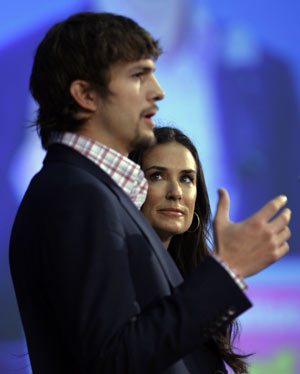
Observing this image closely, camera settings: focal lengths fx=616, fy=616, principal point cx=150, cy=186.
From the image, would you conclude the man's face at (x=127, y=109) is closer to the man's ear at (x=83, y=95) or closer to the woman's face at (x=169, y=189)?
the man's ear at (x=83, y=95)

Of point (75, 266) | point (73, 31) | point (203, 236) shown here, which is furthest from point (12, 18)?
point (75, 266)

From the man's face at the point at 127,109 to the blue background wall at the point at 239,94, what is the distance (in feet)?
4.52

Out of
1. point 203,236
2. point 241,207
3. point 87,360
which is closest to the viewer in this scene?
point 87,360

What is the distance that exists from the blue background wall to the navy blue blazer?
58.5 inches

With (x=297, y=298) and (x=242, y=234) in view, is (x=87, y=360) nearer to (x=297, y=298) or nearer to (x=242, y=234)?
(x=242, y=234)

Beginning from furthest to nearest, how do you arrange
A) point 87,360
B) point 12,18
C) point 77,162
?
point 12,18 < point 77,162 < point 87,360

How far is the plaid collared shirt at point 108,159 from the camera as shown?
1178mm

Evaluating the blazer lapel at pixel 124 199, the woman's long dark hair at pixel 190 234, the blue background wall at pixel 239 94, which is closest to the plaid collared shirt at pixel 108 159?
the blazer lapel at pixel 124 199

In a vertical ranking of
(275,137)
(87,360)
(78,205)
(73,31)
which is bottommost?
(87,360)

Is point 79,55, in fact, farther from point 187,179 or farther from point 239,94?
point 239,94

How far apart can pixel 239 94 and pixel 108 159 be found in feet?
5.79

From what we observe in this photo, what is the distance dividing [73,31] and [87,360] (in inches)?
25.6

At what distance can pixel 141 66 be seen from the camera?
1.23m

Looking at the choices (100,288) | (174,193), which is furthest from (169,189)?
(100,288)
